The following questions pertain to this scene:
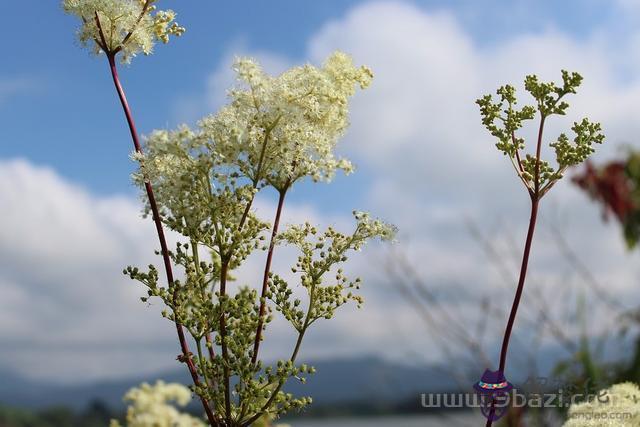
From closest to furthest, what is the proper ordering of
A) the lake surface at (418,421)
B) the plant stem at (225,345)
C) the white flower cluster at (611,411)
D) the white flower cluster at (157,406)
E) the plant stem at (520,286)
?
the white flower cluster at (157,406)
the plant stem at (520,286)
the plant stem at (225,345)
the white flower cluster at (611,411)
the lake surface at (418,421)

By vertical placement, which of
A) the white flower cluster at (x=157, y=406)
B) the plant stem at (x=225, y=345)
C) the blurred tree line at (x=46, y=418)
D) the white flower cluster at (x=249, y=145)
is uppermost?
the blurred tree line at (x=46, y=418)

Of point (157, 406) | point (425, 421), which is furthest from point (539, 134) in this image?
point (425, 421)

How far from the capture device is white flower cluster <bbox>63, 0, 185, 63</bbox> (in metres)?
2.39

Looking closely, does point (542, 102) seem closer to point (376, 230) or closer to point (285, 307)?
point (376, 230)

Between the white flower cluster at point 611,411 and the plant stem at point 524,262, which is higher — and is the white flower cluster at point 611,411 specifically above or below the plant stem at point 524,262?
below

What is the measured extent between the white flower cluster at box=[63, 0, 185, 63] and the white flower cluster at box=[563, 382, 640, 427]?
196 centimetres

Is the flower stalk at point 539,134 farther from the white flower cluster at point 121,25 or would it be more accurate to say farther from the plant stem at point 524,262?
the white flower cluster at point 121,25

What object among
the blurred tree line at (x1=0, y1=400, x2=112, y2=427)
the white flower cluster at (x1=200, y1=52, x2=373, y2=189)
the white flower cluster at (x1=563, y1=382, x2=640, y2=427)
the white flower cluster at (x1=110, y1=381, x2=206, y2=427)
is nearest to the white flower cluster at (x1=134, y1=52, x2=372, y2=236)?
the white flower cluster at (x1=200, y1=52, x2=373, y2=189)

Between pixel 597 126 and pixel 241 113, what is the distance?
3.55ft

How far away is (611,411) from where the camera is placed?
8.29 feet

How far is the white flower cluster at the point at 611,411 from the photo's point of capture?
7.91 feet

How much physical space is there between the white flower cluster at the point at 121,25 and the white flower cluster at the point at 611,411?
6.43 feet

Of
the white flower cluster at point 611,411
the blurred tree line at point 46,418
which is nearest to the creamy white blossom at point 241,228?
the white flower cluster at point 611,411

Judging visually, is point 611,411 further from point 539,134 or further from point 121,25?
point 121,25
